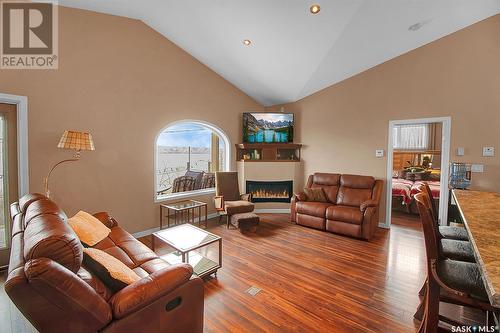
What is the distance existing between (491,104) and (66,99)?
20.7 feet

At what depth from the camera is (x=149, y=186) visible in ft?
14.2

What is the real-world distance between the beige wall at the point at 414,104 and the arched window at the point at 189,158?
6.90 ft

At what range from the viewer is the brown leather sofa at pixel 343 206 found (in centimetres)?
Result: 409

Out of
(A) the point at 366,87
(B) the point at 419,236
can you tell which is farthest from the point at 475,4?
(B) the point at 419,236

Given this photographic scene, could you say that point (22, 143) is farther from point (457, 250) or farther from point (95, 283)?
point (457, 250)

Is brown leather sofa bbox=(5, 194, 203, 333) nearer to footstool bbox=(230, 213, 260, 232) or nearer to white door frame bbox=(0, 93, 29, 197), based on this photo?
white door frame bbox=(0, 93, 29, 197)

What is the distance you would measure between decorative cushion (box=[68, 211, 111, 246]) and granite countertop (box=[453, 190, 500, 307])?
2815 mm

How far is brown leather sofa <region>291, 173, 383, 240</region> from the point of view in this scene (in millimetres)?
4090

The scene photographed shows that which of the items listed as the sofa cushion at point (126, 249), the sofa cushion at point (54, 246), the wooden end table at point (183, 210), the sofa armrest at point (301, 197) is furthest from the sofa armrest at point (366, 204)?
the sofa cushion at point (54, 246)

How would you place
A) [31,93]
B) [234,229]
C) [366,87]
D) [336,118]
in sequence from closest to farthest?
[31,93] < [234,229] < [366,87] < [336,118]

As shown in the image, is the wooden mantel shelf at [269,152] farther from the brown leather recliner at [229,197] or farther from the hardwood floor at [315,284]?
the hardwood floor at [315,284]

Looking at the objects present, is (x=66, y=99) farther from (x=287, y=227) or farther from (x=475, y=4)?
(x=475, y=4)

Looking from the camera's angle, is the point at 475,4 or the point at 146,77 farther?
the point at 146,77

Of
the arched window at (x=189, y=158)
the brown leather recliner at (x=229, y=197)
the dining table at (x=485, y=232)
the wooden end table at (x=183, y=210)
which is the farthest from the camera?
the arched window at (x=189, y=158)
